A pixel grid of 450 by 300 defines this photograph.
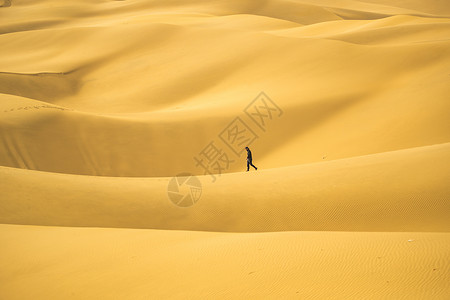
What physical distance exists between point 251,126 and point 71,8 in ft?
105

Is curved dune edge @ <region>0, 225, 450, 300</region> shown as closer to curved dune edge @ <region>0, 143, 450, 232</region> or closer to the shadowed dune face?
curved dune edge @ <region>0, 143, 450, 232</region>

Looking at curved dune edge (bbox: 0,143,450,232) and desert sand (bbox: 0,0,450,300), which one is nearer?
desert sand (bbox: 0,0,450,300)

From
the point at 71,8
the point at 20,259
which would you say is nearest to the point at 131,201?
the point at 20,259

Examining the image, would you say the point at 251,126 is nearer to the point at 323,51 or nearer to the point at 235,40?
the point at 323,51

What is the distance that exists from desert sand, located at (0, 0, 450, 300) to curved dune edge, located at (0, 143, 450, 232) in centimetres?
3

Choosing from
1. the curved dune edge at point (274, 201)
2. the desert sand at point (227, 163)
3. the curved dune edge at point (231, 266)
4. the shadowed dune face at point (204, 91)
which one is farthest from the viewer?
the shadowed dune face at point (204, 91)

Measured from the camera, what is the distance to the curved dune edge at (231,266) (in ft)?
11.3

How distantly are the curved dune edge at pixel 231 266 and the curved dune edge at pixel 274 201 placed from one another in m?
1.16

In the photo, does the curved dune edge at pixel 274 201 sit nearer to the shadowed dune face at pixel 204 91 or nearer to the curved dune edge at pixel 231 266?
the curved dune edge at pixel 231 266

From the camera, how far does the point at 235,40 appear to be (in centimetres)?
2116

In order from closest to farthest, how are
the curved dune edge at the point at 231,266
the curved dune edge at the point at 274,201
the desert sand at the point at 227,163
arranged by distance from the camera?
the curved dune edge at the point at 231,266
the desert sand at the point at 227,163
the curved dune edge at the point at 274,201

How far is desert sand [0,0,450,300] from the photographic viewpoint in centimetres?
394

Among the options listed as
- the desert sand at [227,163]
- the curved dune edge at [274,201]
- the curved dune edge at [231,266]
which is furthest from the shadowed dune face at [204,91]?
the curved dune edge at [231,266]

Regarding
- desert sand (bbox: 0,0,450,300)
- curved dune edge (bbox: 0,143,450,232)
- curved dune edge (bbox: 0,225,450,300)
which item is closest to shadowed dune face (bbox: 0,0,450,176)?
desert sand (bbox: 0,0,450,300)
